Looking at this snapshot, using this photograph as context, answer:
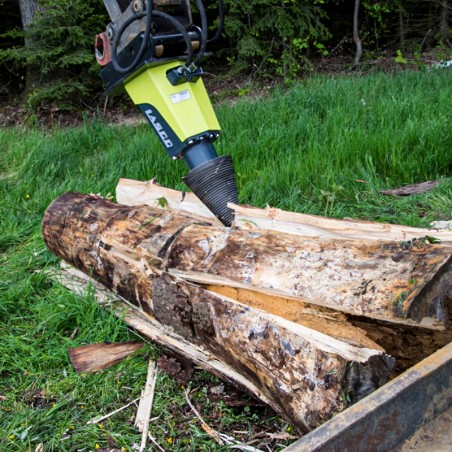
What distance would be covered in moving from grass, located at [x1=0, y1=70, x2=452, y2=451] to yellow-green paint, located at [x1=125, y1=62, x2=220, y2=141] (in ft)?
3.00

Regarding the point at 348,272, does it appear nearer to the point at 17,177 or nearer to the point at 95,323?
the point at 95,323

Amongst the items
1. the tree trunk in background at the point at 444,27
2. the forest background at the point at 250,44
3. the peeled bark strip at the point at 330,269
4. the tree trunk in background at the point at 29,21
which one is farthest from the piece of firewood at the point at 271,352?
the tree trunk in background at the point at 444,27

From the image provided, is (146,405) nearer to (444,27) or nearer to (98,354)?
(98,354)

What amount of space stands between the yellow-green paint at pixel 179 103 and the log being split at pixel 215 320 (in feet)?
1.54

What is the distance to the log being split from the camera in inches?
70.8

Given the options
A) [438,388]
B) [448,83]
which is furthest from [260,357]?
[448,83]

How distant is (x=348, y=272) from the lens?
2.02 meters

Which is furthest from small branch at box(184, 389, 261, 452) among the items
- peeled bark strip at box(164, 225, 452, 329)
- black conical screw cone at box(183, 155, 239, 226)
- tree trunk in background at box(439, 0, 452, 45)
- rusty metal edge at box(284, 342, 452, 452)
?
tree trunk in background at box(439, 0, 452, 45)

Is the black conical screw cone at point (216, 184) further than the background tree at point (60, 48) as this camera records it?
No

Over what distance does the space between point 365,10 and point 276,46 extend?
169 cm

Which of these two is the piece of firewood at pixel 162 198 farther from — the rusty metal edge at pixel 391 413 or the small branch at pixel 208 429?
the rusty metal edge at pixel 391 413

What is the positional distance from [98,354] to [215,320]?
74 cm

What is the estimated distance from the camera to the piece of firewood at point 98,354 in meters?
2.60

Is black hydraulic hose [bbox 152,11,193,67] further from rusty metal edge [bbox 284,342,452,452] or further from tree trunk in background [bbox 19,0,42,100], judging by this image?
tree trunk in background [bbox 19,0,42,100]
